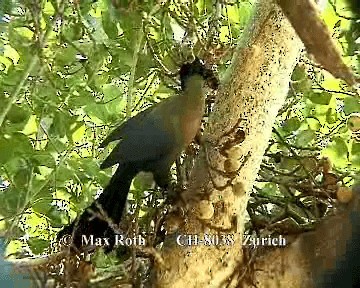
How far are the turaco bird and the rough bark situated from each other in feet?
0.11

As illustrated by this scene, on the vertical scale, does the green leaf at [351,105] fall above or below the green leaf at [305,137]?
above

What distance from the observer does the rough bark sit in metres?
0.53

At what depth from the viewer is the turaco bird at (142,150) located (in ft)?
1.72

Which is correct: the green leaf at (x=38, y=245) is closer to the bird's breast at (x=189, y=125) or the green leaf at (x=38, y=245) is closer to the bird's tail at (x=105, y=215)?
the bird's tail at (x=105, y=215)

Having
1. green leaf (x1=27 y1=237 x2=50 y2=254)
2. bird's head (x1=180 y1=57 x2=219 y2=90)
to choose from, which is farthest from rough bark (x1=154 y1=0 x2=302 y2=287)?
green leaf (x1=27 y1=237 x2=50 y2=254)

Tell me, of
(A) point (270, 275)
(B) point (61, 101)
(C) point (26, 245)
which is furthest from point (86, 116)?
(A) point (270, 275)

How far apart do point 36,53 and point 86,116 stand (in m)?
0.10

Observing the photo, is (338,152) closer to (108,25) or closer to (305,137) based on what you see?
(305,137)

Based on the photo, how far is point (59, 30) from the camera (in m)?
0.62

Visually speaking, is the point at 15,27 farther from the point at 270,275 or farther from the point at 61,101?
the point at 270,275

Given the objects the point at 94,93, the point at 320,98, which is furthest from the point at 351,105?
the point at 94,93

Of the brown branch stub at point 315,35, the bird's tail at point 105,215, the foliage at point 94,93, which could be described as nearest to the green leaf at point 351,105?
the foliage at point 94,93

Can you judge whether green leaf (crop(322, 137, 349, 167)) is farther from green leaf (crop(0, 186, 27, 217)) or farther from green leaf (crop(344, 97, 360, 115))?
green leaf (crop(0, 186, 27, 217))

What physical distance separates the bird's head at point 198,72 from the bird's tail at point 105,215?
93 millimetres
